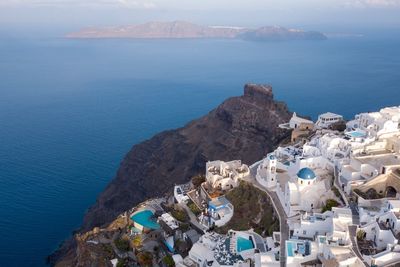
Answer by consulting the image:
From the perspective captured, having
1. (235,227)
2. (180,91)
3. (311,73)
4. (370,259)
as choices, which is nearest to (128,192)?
(235,227)

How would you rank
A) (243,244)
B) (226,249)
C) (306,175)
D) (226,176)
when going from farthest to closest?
(226,176)
(306,175)
(226,249)
(243,244)

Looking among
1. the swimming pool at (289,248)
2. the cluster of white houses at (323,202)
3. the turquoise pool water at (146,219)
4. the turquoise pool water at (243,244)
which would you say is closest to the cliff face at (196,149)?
the cluster of white houses at (323,202)

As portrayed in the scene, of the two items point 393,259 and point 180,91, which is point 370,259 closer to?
point 393,259

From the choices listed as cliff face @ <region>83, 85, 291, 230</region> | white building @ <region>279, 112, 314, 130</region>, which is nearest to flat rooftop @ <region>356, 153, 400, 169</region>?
white building @ <region>279, 112, 314, 130</region>

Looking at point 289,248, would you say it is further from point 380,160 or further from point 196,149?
point 196,149

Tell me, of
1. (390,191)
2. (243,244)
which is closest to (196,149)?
(243,244)

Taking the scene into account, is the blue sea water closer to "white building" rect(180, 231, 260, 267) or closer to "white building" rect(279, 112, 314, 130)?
"white building" rect(180, 231, 260, 267)

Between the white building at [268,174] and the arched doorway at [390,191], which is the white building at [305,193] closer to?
the white building at [268,174]

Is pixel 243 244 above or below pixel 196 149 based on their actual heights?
above
